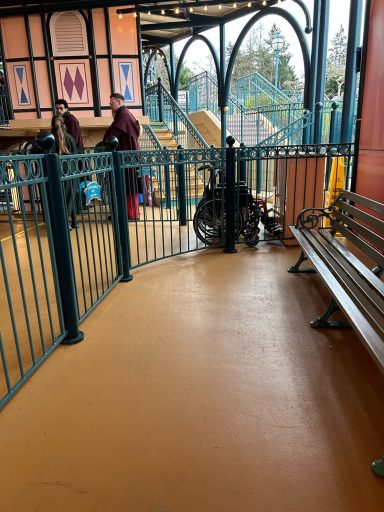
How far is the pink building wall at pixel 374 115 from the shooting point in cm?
426

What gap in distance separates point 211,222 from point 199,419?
10.7 feet

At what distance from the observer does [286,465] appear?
1683 millimetres

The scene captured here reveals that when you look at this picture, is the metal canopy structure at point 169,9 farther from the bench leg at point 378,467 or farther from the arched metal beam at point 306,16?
the bench leg at point 378,467

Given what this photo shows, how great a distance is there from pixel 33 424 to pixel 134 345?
88 centimetres

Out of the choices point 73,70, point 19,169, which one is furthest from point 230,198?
point 73,70

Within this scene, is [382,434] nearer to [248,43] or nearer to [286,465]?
[286,465]

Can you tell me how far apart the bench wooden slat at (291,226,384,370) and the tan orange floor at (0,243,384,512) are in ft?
1.36

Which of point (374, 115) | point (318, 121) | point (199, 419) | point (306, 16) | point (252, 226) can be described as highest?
point (306, 16)

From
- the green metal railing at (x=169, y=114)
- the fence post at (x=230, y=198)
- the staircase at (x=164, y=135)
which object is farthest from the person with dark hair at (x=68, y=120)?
the staircase at (x=164, y=135)

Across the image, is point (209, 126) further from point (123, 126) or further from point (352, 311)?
point (352, 311)

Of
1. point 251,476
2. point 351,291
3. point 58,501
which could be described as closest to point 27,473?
point 58,501

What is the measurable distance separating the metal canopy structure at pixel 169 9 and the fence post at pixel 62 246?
797 cm

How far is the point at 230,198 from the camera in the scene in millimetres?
4605

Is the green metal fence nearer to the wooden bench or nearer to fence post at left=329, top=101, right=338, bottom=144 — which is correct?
the wooden bench
